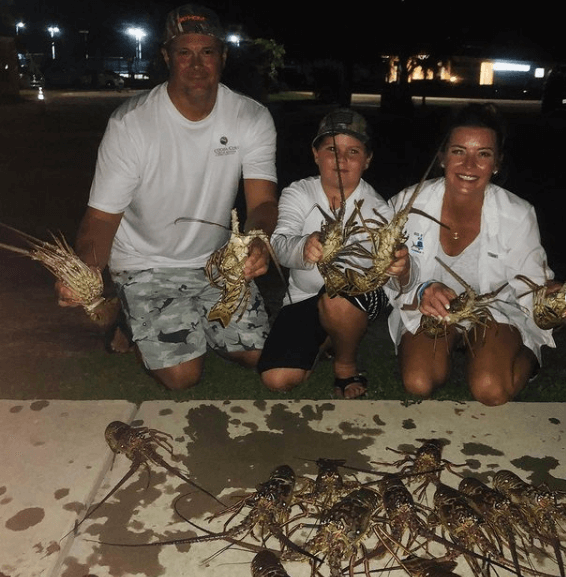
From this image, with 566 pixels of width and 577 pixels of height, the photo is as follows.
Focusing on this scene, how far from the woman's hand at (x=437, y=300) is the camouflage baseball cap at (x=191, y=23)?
7.86 ft

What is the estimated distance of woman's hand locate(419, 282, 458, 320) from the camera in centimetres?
378

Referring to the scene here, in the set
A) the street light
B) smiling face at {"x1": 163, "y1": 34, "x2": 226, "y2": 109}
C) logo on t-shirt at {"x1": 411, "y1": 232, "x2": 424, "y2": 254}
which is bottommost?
logo on t-shirt at {"x1": 411, "y1": 232, "x2": 424, "y2": 254}

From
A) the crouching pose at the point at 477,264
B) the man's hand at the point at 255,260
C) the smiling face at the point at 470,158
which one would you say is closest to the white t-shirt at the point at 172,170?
the man's hand at the point at 255,260

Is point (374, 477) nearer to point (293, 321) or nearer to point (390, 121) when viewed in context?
point (293, 321)

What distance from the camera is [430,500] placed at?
10.6 ft

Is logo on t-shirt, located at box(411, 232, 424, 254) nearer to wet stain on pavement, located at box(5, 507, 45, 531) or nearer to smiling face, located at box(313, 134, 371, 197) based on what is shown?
smiling face, located at box(313, 134, 371, 197)

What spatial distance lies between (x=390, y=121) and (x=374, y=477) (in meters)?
26.0

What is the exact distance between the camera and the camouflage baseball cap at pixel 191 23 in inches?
164

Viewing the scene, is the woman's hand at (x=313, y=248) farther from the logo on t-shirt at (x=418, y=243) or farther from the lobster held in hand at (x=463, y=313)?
the logo on t-shirt at (x=418, y=243)

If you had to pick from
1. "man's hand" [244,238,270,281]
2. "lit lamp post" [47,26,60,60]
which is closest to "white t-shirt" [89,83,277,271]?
"man's hand" [244,238,270,281]

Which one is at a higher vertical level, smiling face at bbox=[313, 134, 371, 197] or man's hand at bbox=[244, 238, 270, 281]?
smiling face at bbox=[313, 134, 371, 197]

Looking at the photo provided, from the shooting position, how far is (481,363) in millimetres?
4035

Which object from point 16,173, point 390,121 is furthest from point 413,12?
point 16,173

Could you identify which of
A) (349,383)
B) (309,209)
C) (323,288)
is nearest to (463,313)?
(349,383)
